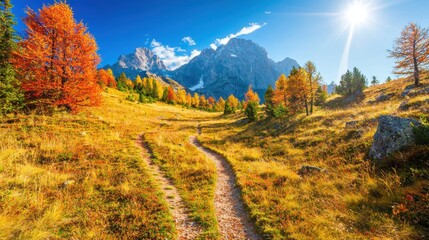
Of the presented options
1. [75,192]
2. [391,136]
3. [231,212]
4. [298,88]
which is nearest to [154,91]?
[298,88]

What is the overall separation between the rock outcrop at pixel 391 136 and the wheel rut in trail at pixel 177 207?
10245 millimetres

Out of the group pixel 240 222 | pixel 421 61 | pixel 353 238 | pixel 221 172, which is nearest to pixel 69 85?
pixel 221 172

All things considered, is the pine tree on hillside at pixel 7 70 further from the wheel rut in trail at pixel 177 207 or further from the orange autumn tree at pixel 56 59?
the wheel rut in trail at pixel 177 207

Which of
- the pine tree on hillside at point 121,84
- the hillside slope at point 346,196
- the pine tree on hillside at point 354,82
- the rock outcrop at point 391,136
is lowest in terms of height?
the hillside slope at point 346,196

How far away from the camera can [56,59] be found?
18125 mm

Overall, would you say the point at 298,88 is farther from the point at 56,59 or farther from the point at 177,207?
the point at 56,59

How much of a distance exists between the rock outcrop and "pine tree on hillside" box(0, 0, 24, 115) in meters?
26.9

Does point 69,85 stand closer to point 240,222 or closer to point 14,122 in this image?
point 14,122

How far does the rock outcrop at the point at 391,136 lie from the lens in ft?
30.0

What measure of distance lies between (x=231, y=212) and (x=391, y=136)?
9.20 meters

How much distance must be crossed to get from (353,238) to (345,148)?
931cm

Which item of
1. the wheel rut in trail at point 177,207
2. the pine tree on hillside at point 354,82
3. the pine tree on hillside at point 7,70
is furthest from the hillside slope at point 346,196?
the pine tree on hillside at point 354,82

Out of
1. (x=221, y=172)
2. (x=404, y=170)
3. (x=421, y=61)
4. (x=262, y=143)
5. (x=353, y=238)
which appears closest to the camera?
(x=353, y=238)

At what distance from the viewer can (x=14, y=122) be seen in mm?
16047
